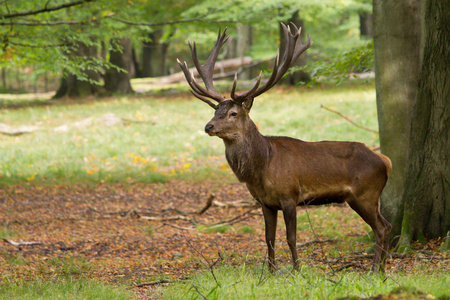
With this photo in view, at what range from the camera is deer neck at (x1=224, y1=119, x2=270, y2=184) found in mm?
5613

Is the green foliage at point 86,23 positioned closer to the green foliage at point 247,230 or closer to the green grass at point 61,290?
the green foliage at point 247,230

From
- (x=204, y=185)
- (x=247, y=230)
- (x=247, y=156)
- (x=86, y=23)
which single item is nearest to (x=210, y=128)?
(x=247, y=156)

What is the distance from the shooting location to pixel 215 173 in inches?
496

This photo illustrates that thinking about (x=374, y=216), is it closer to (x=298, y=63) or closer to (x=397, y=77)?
(x=397, y=77)

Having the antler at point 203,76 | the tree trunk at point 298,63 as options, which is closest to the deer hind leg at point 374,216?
the antler at point 203,76

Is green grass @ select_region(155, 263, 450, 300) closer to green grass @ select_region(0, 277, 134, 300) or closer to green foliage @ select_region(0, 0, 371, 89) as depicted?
green grass @ select_region(0, 277, 134, 300)

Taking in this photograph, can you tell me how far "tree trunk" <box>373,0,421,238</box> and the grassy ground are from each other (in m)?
1.11

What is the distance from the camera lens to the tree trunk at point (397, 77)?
678 centimetres

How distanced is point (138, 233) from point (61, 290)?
11.1 feet

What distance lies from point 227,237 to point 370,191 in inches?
118

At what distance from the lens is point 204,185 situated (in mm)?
11812

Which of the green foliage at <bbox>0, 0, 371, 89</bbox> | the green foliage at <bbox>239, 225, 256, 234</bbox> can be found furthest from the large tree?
the green foliage at <bbox>0, 0, 371, 89</bbox>

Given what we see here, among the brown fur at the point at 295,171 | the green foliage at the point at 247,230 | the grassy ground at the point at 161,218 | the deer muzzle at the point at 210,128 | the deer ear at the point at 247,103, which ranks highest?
the deer ear at the point at 247,103

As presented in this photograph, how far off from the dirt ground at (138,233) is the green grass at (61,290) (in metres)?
0.32
